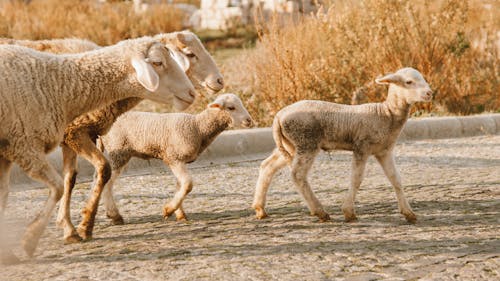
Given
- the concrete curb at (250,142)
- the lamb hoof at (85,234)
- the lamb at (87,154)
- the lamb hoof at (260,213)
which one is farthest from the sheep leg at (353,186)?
the concrete curb at (250,142)

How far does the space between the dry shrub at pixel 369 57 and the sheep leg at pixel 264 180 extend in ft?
13.7

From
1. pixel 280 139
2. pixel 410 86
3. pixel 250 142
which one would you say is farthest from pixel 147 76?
pixel 250 142

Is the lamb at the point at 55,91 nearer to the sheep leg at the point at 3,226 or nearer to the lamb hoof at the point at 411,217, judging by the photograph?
the sheep leg at the point at 3,226

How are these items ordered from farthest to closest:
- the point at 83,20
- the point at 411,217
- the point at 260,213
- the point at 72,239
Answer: the point at 83,20, the point at 260,213, the point at 411,217, the point at 72,239

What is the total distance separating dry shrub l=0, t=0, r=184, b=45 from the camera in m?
16.1

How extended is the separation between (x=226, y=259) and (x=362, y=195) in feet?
8.03

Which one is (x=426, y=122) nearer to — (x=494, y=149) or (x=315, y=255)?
(x=494, y=149)

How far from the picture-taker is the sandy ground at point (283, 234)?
4.85 metres

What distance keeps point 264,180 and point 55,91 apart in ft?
6.16

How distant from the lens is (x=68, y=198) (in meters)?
5.96

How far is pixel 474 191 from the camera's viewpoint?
717 cm

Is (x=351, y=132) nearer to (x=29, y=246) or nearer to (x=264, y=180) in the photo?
(x=264, y=180)

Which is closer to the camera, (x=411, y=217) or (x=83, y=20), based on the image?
(x=411, y=217)

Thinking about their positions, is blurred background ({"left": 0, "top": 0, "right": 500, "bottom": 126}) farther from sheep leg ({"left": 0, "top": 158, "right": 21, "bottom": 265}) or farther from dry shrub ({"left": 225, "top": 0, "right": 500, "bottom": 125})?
sheep leg ({"left": 0, "top": 158, "right": 21, "bottom": 265})
